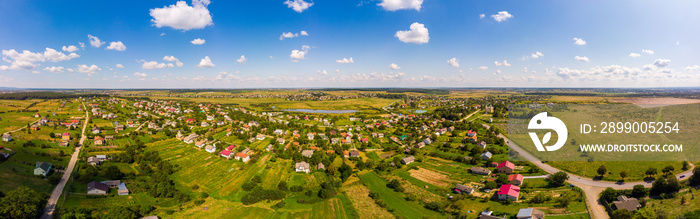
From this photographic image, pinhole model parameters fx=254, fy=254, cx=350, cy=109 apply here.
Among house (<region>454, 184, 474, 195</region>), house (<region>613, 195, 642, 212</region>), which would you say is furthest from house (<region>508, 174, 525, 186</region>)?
house (<region>613, 195, 642, 212</region>)

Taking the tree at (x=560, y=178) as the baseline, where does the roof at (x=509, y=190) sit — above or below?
below

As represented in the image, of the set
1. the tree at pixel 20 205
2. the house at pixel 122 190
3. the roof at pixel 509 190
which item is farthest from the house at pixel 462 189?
the tree at pixel 20 205

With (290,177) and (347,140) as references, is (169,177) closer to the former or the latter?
(290,177)

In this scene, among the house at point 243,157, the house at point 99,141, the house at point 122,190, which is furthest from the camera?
the house at point 99,141

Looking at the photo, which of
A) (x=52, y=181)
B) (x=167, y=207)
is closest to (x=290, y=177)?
(x=167, y=207)

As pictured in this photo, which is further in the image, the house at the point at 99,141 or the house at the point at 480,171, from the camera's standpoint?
the house at the point at 99,141

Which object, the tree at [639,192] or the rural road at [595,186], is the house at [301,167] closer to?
the rural road at [595,186]

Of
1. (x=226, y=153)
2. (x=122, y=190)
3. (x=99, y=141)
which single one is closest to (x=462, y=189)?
(x=226, y=153)
